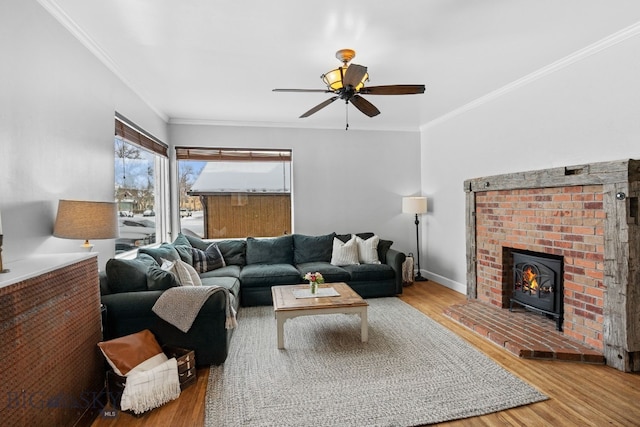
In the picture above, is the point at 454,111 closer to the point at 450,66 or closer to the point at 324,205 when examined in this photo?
the point at 450,66

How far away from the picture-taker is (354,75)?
2562mm

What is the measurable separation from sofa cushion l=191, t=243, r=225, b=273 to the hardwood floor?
6.34 ft

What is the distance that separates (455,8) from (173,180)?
14.4ft

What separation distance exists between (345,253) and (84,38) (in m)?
3.73

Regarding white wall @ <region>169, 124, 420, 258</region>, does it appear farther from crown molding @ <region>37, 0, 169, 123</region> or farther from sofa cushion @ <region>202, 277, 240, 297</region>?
crown molding @ <region>37, 0, 169, 123</region>

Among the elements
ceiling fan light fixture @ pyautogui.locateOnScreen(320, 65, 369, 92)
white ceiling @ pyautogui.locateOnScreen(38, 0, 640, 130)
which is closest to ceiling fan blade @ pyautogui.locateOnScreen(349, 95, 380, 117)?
ceiling fan light fixture @ pyautogui.locateOnScreen(320, 65, 369, 92)

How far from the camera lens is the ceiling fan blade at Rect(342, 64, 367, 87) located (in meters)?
2.44

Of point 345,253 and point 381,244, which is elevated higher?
point 381,244

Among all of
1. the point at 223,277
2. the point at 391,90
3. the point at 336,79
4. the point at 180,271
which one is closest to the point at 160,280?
the point at 180,271

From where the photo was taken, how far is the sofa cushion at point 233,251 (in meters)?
4.87

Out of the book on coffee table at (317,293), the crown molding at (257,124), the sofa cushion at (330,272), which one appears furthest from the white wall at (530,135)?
the book on coffee table at (317,293)

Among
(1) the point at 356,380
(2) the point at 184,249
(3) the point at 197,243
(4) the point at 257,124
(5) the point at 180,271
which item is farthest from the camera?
(4) the point at 257,124

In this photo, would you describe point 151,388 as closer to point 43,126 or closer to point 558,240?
point 43,126

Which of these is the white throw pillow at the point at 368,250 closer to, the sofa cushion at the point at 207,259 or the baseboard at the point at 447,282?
the baseboard at the point at 447,282
